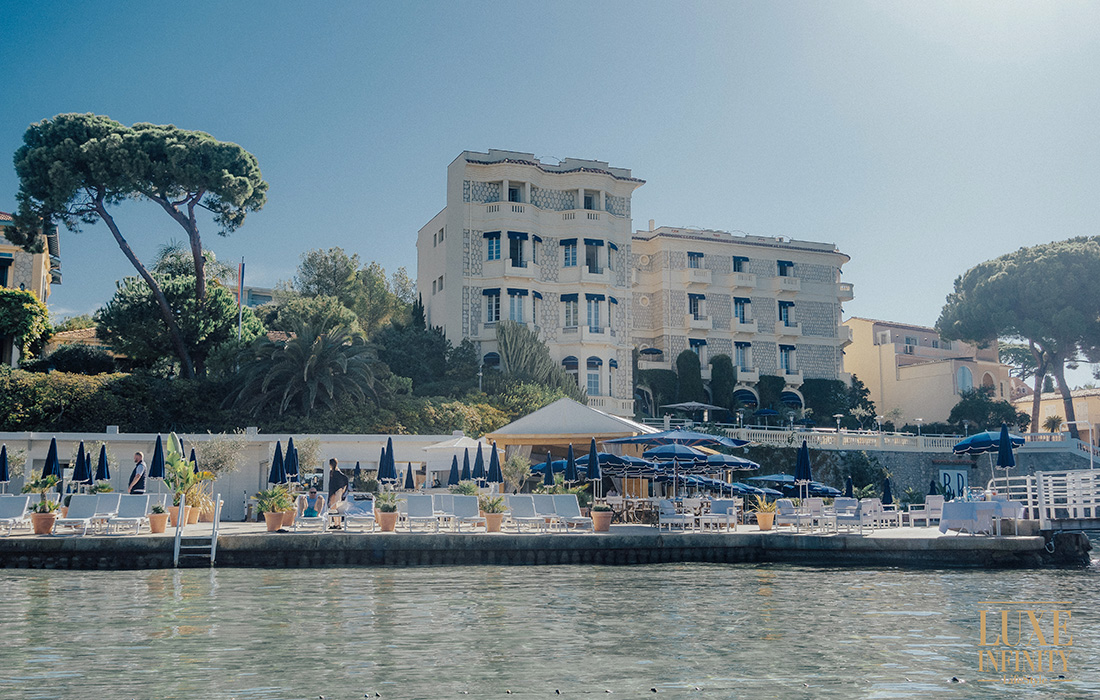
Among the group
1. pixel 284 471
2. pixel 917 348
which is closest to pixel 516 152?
pixel 284 471

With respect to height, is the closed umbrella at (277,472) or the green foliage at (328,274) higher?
the green foliage at (328,274)

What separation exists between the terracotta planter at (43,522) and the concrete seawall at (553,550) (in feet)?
2.94

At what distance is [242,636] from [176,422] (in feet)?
76.7

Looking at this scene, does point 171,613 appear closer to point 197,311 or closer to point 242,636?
point 242,636

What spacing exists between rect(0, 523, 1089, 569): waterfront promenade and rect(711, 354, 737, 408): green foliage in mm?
28613

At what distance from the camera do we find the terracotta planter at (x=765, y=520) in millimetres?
21062

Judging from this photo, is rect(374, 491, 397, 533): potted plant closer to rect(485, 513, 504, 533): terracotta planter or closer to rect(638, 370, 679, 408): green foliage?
rect(485, 513, 504, 533): terracotta planter

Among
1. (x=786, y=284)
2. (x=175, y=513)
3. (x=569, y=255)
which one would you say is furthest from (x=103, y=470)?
(x=786, y=284)

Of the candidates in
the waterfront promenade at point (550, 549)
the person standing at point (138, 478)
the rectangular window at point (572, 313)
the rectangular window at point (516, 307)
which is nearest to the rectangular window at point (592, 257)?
the rectangular window at point (572, 313)

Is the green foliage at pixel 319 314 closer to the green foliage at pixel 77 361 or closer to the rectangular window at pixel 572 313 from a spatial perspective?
the green foliage at pixel 77 361

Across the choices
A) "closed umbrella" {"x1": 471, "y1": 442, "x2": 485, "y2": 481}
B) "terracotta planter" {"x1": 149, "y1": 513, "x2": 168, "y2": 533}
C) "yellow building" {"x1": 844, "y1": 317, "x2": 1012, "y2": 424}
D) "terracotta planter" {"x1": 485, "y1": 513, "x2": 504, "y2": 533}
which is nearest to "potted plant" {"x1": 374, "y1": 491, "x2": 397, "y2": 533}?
"terracotta planter" {"x1": 485, "y1": 513, "x2": 504, "y2": 533}

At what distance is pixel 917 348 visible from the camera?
59969mm

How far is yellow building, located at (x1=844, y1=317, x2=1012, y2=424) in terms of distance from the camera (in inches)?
2142

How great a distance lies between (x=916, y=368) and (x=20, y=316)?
46.8m
